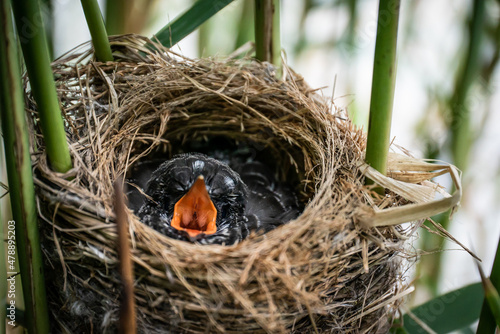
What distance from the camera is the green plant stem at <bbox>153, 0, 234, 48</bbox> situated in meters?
0.84

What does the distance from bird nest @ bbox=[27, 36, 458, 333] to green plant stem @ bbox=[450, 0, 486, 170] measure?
26cm

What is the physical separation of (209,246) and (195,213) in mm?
343

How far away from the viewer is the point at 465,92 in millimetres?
1065

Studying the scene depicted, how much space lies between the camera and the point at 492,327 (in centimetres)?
Result: 70

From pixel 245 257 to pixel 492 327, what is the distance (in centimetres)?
40

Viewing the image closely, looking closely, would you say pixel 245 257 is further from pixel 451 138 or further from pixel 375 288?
pixel 451 138

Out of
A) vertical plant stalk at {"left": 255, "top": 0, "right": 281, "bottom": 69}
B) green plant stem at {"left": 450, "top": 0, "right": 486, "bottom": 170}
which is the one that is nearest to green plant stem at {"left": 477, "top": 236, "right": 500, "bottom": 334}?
green plant stem at {"left": 450, "top": 0, "right": 486, "bottom": 170}

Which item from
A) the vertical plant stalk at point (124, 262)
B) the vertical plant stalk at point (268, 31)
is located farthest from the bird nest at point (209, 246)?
the vertical plant stalk at point (124, 262)

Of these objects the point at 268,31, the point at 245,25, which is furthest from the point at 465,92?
the point at 245,25

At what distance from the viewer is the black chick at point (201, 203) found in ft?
3.70

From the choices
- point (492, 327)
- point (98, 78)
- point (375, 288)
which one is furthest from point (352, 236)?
point (98, 78)

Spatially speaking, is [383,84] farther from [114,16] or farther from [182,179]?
[114,16]

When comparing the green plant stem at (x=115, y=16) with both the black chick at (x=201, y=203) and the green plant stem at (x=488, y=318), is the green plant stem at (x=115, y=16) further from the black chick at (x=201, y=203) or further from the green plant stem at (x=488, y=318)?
the green plant stem at (x=488, y=318)

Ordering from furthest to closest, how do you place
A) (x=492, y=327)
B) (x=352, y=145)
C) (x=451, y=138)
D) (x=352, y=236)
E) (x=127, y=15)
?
(x=127, y=15) → (x=451, y=138) → (x=352, y=145) → (x=352, y=236) → (x=492, y=327)
